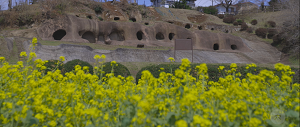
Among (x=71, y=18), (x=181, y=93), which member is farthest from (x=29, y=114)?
(x=71, y=18)

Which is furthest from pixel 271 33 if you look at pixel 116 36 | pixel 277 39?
pixel 116 36

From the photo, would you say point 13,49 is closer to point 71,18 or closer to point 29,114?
point 71,18

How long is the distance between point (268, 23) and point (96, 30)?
3371cm

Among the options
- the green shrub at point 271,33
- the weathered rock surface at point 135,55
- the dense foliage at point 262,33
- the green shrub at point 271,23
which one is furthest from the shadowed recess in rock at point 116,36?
the green shrub at point 271,23

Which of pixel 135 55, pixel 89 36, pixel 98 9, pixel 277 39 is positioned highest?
pixel 98 9

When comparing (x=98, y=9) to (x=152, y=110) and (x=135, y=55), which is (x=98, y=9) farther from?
(x=152, y=110)

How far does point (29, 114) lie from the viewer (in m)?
1.89

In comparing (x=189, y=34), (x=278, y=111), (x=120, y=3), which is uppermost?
(x=120, y=3)

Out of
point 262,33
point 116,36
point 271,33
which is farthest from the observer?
point 262,33

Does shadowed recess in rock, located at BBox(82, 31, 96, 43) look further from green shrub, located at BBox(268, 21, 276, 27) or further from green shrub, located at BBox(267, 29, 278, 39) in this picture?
green shrub, located at BBox(268, 21, 276, 27)

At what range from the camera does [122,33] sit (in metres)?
25.5

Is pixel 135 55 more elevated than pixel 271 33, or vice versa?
pixel 271 33

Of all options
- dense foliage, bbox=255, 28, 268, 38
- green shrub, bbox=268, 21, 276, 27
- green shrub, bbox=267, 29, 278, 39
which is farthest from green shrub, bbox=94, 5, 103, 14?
green shrub, bbox=268, 21, 276, 27

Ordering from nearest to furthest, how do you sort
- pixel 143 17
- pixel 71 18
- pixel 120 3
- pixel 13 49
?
pixel 13 49
pixel 71 18
pixel 120 3
pixel 143 17
